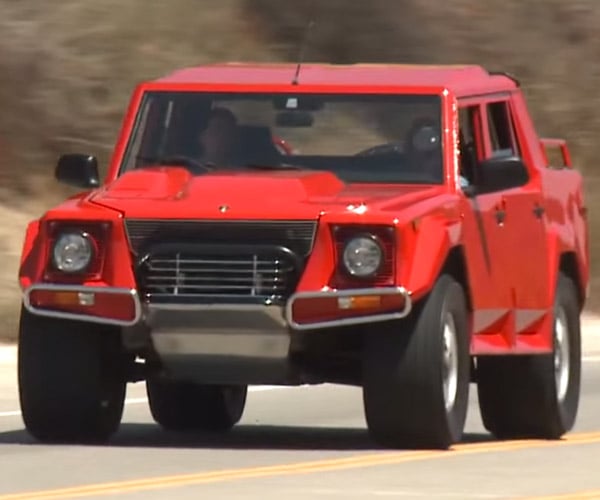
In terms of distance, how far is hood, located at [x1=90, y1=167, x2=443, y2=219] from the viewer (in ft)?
36.3

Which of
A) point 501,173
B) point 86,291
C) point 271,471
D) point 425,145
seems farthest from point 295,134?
point 271,471

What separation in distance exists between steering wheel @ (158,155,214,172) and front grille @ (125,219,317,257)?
0.91 m

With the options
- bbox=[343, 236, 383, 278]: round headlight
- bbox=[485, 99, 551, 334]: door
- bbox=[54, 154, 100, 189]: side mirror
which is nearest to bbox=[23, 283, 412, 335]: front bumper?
bbox=[343, 236, 383, 278]: round headlight

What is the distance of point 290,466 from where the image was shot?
10.7m

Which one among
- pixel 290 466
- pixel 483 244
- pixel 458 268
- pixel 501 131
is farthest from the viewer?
pixel 501 131

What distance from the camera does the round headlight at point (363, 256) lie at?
10.9m

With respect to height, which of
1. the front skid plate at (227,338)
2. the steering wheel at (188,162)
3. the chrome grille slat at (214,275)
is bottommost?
the front skid plate at (227,338)

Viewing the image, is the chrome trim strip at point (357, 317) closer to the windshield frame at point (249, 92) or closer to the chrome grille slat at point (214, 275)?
the chrome grille slat at point (214, 275)

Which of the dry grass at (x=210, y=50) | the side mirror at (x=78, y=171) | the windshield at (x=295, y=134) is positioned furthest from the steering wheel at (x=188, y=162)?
the dry grass at (x=210, y=50)

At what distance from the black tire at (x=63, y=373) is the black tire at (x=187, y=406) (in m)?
1.41

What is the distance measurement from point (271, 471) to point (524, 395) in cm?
248

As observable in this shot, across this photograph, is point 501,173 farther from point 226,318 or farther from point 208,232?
point 226,318

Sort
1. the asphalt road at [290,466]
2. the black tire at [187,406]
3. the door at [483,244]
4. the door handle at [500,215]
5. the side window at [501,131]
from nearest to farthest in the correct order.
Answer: the asphalt road at [290,466] → the door at [483,244] → the door handle at [500,215] → the side window at [501,131] → the black tire at [187,406]

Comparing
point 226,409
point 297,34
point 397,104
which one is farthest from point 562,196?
point 297,34
